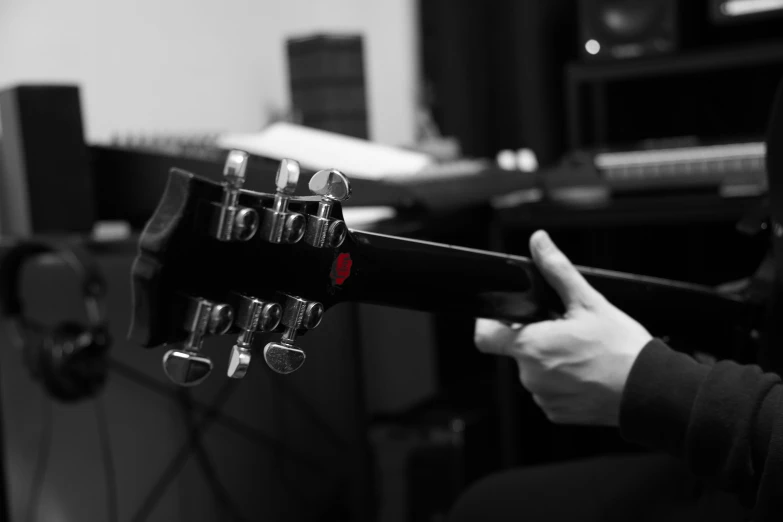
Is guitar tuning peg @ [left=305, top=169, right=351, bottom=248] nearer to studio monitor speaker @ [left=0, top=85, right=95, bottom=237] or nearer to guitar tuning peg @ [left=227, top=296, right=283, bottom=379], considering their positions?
guitar tuning peg @ [left=227, top=296, right=283, bottom=379]

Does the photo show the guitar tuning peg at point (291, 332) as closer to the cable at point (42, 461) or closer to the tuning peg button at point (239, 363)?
the tuning peg button at point (239, 363)

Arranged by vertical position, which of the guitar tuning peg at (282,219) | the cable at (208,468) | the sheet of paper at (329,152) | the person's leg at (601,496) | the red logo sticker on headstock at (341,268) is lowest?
the cable at (208,468)

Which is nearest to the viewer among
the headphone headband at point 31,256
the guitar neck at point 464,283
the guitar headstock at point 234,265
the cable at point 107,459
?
the guitar headstock at point 234,265

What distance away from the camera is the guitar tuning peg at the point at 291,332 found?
0.47 m

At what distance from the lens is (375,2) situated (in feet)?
8.07

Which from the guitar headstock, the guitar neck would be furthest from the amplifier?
the guitar headstock

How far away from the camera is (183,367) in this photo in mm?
429

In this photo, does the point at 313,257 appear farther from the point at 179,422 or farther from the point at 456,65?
the point at 456,65

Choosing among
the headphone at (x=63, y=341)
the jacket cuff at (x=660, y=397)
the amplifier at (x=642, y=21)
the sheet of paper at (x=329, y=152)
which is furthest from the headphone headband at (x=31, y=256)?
the amplifier at (x=642, y=21)

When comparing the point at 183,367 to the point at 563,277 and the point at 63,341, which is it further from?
the point at 63,341

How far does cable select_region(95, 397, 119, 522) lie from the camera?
4.22 ft

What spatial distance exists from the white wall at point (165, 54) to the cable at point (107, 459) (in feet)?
1.73

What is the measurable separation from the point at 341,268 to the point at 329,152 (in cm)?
58

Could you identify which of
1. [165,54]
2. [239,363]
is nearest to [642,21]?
[165,54]
